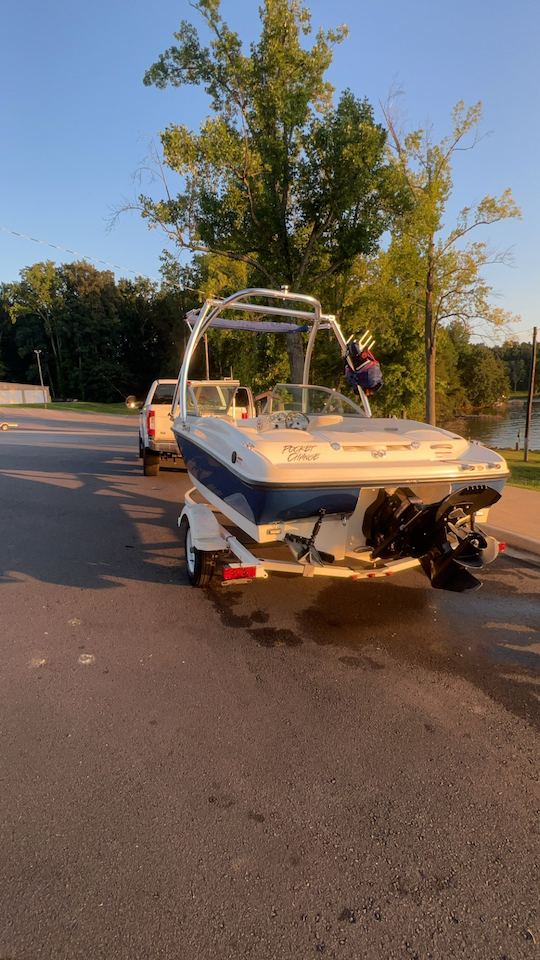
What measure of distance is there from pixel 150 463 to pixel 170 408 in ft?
5.94

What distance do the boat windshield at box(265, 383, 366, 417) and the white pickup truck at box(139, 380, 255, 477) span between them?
113 centimetres

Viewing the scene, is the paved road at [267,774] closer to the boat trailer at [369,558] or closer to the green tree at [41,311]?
the boat trailer at [369,558]

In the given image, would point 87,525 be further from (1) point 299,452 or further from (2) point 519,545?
(2) point 519,545

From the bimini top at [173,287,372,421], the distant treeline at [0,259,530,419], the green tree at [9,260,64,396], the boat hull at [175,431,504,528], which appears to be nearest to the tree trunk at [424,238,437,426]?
the bimini top at [173,287,372,421]

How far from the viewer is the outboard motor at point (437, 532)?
3.75m

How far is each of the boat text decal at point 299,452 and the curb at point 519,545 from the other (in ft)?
11.4

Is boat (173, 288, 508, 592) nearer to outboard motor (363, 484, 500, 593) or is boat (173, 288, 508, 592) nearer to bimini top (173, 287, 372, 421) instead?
outboard motor (363, 484, 500, 593)

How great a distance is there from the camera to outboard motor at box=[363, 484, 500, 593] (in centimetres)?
375

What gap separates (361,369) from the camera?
544 centimetres

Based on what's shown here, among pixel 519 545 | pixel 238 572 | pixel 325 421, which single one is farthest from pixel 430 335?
pixel 238 572

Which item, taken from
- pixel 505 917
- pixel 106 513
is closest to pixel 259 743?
pixel 505 917

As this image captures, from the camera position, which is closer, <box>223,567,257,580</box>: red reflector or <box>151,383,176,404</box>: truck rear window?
<box>223,567,257,580</box>: red reflector

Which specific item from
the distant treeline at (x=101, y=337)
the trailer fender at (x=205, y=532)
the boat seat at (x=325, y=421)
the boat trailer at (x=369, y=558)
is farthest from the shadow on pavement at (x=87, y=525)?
the distant treeline at (x=101, y=337)

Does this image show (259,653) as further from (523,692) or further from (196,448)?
(196,448)
